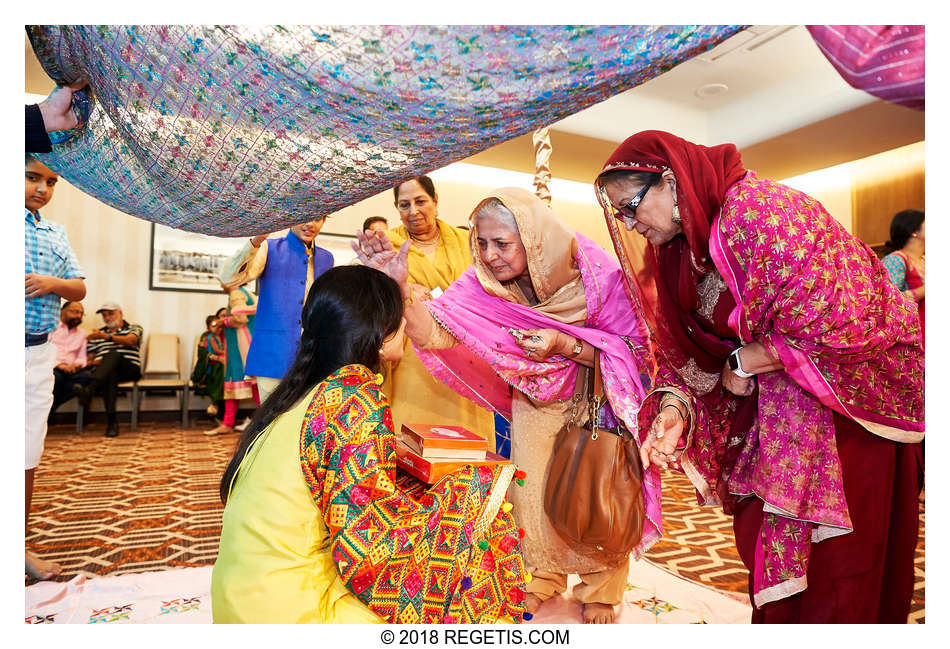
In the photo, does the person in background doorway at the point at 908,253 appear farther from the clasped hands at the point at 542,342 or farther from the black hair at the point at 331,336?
the black hair at the point at 331,336

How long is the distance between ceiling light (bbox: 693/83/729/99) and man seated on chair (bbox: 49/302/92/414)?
17.6 feet

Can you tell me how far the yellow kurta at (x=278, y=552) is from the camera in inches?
47.6

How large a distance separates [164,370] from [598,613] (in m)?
6.19

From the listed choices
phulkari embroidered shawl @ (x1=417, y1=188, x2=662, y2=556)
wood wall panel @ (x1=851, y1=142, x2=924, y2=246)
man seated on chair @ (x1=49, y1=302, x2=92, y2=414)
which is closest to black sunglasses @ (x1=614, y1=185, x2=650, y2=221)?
phulkari embroidered shawl @ (x1=417, y1=188, x2=662, y2=556)

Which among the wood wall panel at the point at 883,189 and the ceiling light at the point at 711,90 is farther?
the ceiling light at the point at 711,90

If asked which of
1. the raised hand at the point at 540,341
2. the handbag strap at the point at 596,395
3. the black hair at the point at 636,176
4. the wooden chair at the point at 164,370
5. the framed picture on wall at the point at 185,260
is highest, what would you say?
the framed picture on wall at the point at 185,260

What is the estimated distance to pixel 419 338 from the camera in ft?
6.51

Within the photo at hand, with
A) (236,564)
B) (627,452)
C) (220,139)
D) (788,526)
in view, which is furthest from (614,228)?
(236,564)

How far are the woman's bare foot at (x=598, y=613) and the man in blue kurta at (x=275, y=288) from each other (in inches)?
62.5

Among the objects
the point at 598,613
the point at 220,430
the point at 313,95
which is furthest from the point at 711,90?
the point at 220,430

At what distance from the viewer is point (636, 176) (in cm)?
141

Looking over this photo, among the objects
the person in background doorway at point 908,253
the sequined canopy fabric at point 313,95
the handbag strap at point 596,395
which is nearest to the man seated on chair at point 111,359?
the sequined canopy fabric at point 313,95
